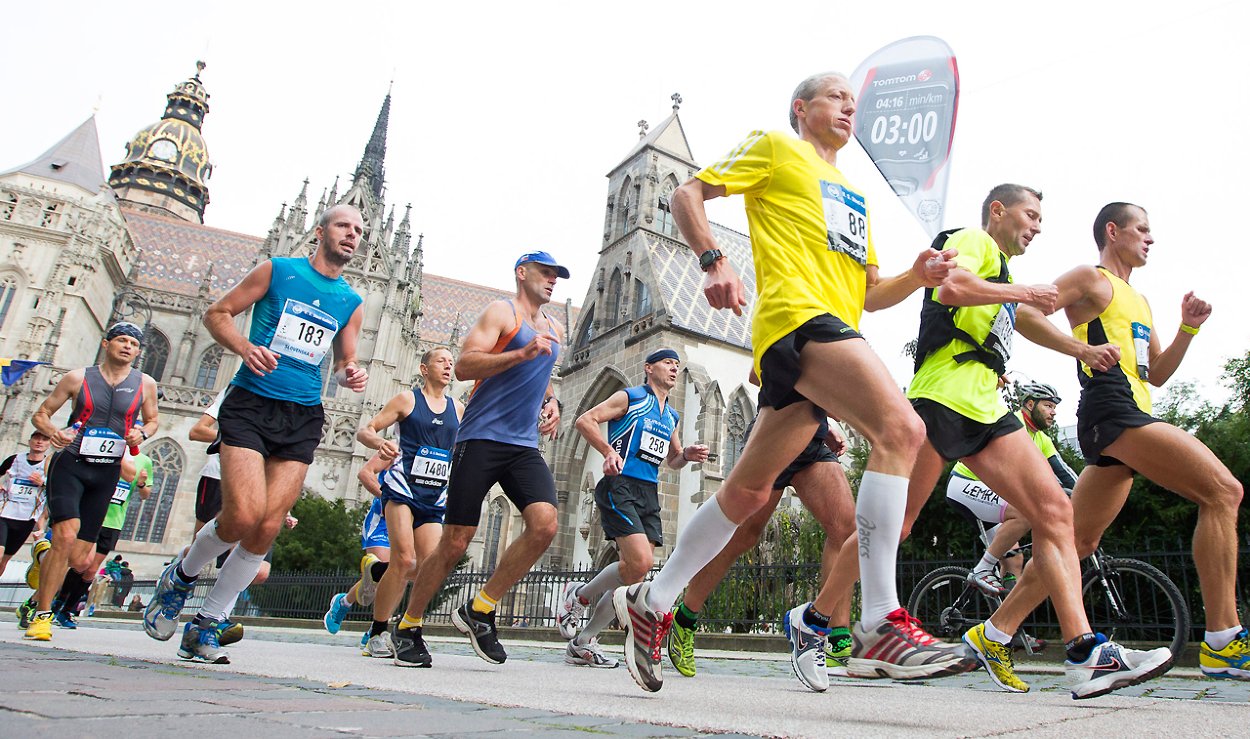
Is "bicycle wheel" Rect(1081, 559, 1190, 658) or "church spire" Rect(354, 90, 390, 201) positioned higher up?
"church spire" Rect(354, 90, 390, 201)

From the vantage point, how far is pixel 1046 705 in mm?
2900

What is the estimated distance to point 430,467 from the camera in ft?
20.6

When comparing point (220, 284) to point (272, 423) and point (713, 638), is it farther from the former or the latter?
point (272, 423)

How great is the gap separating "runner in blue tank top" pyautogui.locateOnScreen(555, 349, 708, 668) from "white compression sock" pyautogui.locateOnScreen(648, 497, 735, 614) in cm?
259

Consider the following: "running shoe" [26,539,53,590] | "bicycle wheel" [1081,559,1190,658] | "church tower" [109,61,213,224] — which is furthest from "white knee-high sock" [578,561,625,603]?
"church tower" [109,61,213,224]

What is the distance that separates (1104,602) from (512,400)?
5.29 metres

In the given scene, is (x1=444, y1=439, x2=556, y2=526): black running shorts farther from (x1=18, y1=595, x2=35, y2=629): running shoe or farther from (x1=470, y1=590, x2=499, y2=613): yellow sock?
(x1=18, y1=595, x2=35, y2=629): running shoe

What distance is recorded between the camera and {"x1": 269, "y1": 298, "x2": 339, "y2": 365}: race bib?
417cm

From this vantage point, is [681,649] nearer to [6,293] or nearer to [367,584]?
[367,584]

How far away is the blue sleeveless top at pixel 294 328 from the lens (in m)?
4.10

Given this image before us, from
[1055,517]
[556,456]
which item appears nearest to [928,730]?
[1055,517]

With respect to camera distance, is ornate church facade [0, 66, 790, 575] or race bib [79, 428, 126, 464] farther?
ornate church facade [0, 66, 790, 575]

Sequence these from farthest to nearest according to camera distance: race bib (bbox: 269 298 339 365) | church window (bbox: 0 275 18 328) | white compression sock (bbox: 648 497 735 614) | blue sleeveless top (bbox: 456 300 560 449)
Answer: church window (bbox: 0 275 18 328) → blue sleeveless top (bbox: 456 300 560 449) → race bib (bbox: 269 298 339 365) → white compression sock (bbox: 648 497 735 614)

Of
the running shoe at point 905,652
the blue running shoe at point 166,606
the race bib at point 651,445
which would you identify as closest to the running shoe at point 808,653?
the running shoe at point 905,652
